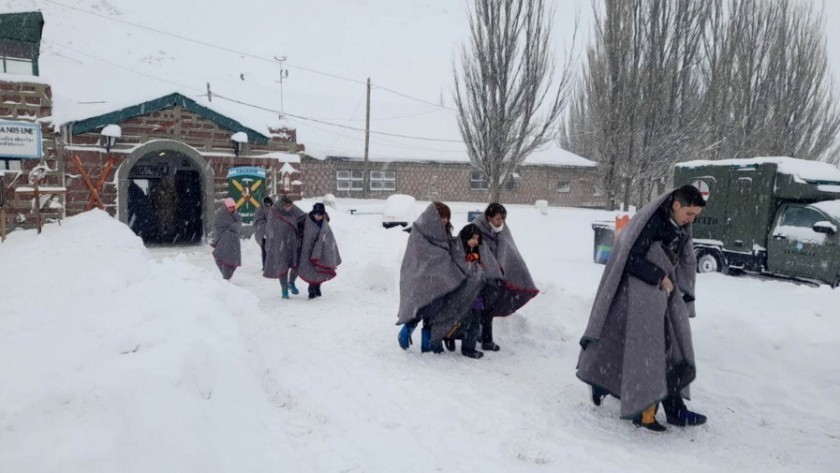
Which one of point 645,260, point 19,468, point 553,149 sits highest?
point 553,149

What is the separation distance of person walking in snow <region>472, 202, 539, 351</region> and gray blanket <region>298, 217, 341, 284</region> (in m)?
3.72

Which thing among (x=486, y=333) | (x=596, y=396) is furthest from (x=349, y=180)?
(x=596, y=396)

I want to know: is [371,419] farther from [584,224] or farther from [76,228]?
[584,224]

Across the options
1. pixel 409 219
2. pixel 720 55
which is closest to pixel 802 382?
pixel 409 219

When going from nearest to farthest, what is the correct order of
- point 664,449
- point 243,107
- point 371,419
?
point 664,449 < point 371,419 < point 243,107

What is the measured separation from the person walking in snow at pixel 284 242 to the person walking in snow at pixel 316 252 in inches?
8.9

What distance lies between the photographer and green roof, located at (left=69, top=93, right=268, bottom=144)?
14234mm

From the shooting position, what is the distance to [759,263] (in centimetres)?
1126

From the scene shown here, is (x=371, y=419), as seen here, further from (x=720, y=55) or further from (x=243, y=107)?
(x=243, y=107)

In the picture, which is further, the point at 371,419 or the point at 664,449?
the point at 371,419

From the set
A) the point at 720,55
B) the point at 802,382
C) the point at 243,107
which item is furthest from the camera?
the point at 243,107

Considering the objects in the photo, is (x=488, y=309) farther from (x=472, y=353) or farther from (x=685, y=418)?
(x=685, y=418)

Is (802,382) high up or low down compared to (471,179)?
down

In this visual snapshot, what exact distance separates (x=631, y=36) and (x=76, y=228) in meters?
19.3
